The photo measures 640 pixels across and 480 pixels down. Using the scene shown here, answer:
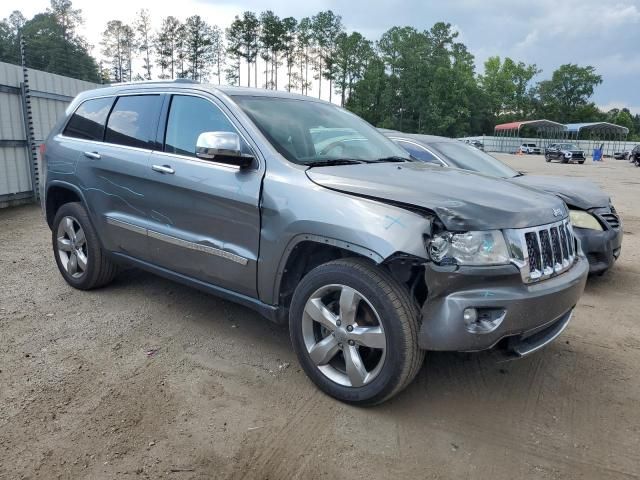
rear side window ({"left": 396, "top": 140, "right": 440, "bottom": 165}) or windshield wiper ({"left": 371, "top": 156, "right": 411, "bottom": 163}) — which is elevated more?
windshield wiper ({"left": 371, "top": 156, "right": 411, "bottom": 163})

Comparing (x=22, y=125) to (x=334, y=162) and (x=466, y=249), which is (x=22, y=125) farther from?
(x=466, y=249)

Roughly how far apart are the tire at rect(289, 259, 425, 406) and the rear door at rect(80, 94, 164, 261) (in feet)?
5.15

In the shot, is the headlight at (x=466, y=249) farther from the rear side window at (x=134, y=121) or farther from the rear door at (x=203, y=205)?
the rear side window at (x=134, y=121)

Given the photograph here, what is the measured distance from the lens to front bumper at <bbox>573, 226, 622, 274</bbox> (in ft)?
16.9

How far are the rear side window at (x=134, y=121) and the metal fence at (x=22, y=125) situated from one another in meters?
5.91

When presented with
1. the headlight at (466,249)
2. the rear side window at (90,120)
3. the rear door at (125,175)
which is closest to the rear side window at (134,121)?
the rear door at (125,175)

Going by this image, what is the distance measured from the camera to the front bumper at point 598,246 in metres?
5.16

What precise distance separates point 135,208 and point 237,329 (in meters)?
1.25

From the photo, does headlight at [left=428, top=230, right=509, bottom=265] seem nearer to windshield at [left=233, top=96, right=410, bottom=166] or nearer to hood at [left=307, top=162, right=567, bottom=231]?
hood at [left=307, top=162, right=567, bottom=231]

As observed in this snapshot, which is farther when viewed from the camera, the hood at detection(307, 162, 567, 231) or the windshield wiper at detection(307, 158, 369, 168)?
the windshield wiper at detection(307, 158, 369, 168)

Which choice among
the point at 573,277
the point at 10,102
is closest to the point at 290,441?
the point at 573,277

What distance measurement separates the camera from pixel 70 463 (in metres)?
2.46

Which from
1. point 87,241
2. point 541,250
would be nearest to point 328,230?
point 541,250

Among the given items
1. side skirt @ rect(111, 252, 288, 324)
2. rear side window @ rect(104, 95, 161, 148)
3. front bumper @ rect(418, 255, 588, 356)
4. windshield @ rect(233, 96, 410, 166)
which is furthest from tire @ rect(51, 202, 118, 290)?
front bumper @ rect(418, 255, 588, 356)
